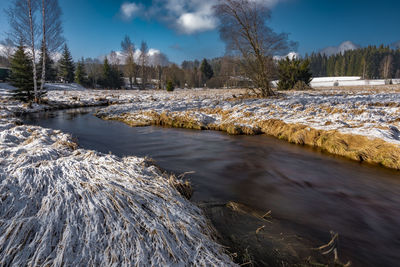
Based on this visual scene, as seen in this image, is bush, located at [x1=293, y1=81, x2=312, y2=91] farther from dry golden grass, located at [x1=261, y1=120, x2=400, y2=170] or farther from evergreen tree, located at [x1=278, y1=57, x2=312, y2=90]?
dry golden grass, located at [x1=261, y1=120, x2=400, y2=170]

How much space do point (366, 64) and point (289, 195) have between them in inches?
4480

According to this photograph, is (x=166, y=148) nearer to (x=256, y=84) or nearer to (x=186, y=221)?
(x=186, y=221)

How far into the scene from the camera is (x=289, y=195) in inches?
158

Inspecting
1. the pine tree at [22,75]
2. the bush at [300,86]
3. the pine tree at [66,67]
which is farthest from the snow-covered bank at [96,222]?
the pine tree at [66,67]

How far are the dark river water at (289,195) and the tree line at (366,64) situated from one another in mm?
103194

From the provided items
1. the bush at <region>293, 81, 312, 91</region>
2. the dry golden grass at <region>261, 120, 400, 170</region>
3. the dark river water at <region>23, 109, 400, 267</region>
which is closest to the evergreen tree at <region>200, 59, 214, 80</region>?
the bush at <region>293, 81, 312, 91</region>

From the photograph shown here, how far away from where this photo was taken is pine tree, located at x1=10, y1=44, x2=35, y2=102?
18750 mm

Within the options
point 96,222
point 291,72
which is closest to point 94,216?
point 96,222

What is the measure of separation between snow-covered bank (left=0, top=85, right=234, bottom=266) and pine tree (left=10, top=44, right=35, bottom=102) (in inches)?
824

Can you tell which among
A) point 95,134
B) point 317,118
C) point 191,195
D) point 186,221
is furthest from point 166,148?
point 317,118

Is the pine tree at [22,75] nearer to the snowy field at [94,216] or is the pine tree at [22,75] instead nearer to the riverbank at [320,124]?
the riverbank at [320,124]

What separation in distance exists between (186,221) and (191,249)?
343 millimetres

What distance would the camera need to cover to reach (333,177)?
4.79 meters

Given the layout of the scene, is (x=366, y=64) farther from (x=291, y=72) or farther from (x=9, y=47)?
(x=9, y=47)
